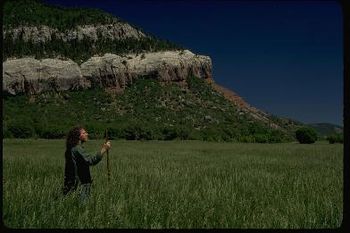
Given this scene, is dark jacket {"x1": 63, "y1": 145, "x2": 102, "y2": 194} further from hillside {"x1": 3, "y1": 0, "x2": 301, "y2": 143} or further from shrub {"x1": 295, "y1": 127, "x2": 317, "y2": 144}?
hillside {"x1": 3, "y1": 0, "x2": 301, "y2": 143}

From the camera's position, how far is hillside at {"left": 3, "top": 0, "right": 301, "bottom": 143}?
2394 inches

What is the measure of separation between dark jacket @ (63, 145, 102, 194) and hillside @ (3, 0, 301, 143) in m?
32.7

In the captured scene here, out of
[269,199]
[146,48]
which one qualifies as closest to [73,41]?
[146,48]

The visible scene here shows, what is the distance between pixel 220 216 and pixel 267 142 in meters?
42.9

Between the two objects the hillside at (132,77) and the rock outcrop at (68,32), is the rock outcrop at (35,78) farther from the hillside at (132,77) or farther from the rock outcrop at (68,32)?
the rock outcrop at (68,32)

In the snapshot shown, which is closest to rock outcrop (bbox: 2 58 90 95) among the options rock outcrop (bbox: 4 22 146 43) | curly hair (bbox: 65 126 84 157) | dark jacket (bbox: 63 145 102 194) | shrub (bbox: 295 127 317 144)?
curly hair (bbox: 65 126 84 157)

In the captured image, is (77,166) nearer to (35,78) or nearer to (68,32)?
(35,78)

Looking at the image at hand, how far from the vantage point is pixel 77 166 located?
23.1 feet

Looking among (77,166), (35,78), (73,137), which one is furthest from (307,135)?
(73,137)

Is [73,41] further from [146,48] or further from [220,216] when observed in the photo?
[220,216]

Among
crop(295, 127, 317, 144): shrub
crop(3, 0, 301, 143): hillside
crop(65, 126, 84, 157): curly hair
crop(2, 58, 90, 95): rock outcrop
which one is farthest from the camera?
crop(3, 0, 301, 143): hillside

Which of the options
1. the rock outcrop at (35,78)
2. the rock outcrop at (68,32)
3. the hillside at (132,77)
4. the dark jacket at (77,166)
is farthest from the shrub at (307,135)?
the rock outcrop at (68,32)

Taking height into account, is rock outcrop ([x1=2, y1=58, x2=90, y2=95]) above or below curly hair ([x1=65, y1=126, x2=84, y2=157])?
above
